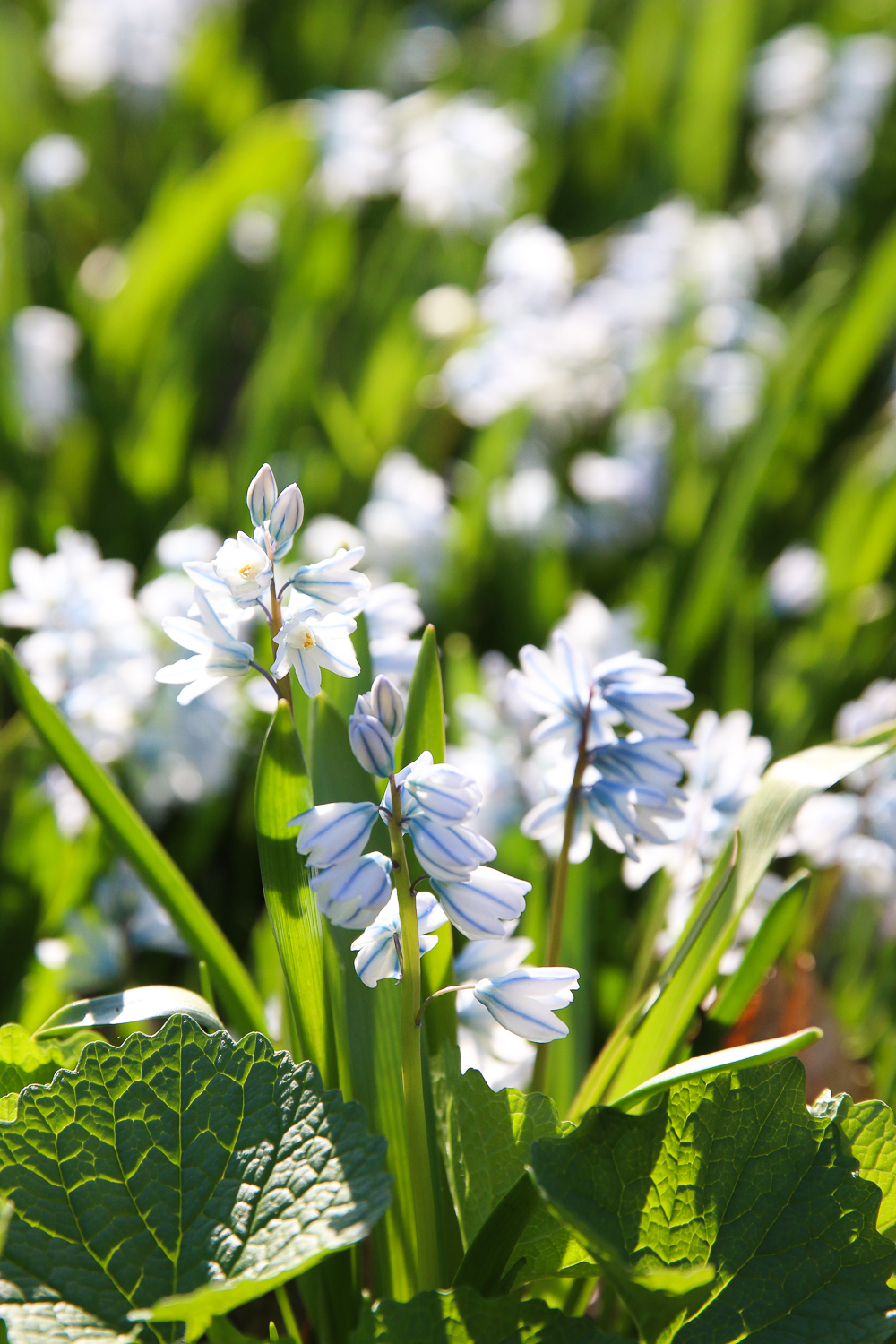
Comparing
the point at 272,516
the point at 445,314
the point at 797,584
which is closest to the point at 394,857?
the point at 272,516

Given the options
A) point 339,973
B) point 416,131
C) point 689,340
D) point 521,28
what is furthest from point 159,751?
point 521,28

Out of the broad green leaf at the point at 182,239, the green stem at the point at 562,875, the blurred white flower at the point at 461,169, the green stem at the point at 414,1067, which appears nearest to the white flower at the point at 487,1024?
the green stem at the point at 562,875

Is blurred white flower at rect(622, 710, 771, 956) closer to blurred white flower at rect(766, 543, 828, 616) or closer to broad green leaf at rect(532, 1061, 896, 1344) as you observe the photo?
broad green leaf at rect(532, 1061, 896, 1344)

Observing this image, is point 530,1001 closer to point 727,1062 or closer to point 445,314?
point 727,1062

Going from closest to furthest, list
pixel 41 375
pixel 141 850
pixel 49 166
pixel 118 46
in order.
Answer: pixel 141 850 < pixel 41 375 < pixel 49 166 < pixel 118 46

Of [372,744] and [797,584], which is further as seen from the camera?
[797,584]

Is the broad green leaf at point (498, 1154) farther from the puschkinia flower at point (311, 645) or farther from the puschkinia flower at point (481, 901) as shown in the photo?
the puschkinia flower at point (311, 645)
